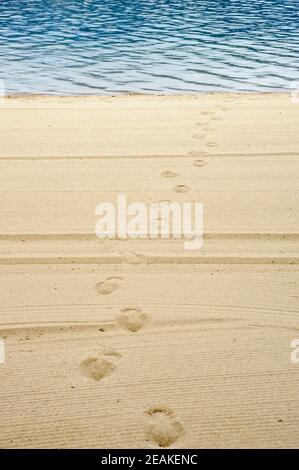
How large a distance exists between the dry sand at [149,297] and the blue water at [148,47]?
388 centimetres

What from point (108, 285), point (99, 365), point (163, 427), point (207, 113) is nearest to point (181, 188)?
point (108, 285)

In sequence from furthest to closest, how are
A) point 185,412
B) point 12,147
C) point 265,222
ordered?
point 12,147 < point 265,222 < point 185,412

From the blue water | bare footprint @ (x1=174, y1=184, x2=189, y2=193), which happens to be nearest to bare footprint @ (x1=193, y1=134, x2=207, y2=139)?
bare footprint @ (x1=174, y1=184, x2=189, y2=193)

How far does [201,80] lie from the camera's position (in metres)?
10.1

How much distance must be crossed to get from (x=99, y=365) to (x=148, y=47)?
11.2 meters

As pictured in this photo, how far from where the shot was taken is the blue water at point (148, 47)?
10.0m

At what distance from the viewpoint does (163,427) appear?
2.68m

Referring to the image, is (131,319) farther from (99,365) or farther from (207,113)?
(207,113)

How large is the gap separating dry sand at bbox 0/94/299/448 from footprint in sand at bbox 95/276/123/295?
0.01m

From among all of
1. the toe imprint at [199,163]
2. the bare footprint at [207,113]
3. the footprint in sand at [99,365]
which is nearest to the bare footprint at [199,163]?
the toe imprint at [199,163]

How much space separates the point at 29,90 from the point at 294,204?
6.42 metres

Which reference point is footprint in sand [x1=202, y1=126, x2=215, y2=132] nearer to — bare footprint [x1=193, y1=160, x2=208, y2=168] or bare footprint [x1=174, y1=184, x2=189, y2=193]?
bare footprint [x1=193, y1=160, x2=208, y2=168]
